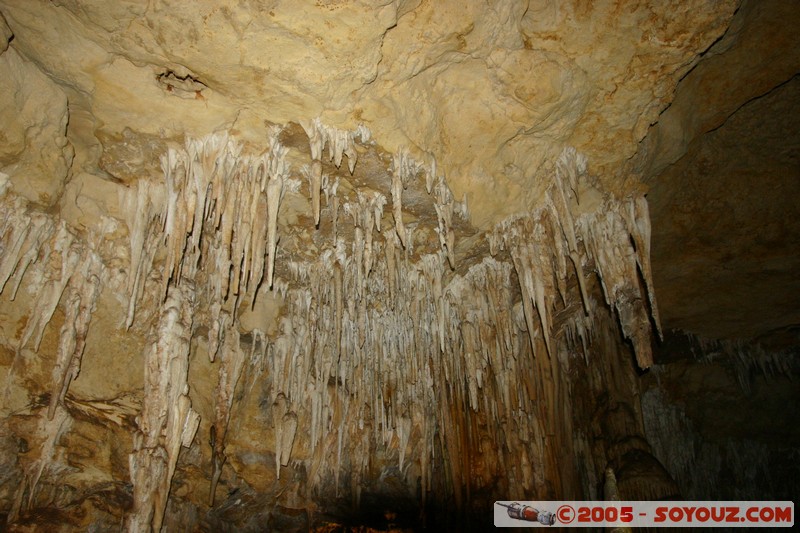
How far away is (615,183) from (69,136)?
6.77 metres

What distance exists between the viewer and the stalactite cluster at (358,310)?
549 cm

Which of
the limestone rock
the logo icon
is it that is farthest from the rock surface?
the logo icon

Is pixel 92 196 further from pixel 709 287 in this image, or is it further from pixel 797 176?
pixel 709 287

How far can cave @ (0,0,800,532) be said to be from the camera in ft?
14.2

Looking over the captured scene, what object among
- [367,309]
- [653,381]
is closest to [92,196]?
[367,309]

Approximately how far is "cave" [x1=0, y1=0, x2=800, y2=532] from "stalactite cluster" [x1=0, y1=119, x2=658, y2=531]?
1.9 inches

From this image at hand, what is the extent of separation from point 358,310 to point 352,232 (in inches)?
77.6

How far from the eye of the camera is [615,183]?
19.4ft

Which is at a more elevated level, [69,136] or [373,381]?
[69,136]

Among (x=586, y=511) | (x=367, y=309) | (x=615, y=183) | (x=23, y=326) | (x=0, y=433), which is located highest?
(x=615, y=183)

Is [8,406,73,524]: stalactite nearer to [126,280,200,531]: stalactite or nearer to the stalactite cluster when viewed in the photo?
the stalactite cluster

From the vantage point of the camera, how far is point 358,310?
8523 mm

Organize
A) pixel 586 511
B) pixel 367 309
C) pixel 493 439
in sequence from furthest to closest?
pixel 493 439
pixel 367 309
pixel 586 511

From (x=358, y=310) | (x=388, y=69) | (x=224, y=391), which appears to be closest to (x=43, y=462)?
(x=224, y=391)
